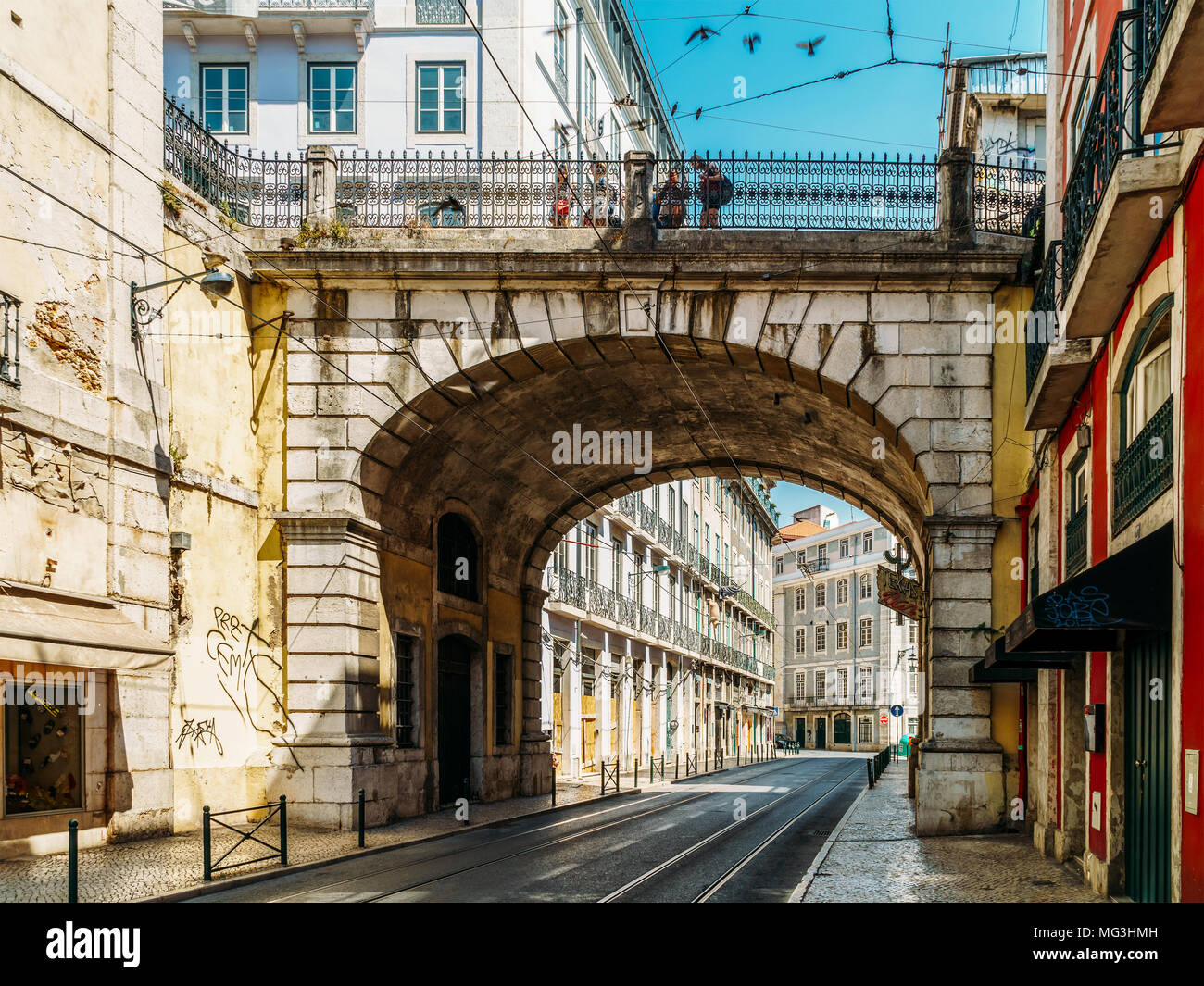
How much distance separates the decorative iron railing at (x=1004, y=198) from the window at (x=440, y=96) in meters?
16.4

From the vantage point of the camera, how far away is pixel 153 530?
49.6 ft

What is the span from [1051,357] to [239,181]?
1176cm

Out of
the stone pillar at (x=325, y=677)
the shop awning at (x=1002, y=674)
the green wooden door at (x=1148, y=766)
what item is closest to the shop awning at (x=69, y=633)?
the stone pillar at (x=325, y=677)

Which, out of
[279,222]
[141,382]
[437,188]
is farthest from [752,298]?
[141,382]

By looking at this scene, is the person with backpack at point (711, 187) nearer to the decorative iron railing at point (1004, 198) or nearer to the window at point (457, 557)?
the decorative iron railing at point (1004, 198)

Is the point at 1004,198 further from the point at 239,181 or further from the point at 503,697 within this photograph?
the point at 503,697

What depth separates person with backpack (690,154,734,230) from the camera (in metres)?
18.2

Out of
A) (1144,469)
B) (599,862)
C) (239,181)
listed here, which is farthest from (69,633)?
(1144,469)

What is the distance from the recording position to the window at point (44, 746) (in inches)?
508

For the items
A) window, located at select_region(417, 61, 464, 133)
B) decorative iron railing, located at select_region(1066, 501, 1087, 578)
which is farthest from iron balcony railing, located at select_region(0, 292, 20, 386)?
window, located at select_region(417, 61, 464, 133)

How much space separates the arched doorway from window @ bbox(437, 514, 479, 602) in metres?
0.93

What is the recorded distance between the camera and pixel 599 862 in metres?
14.3

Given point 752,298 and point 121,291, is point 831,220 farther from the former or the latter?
point 121,291

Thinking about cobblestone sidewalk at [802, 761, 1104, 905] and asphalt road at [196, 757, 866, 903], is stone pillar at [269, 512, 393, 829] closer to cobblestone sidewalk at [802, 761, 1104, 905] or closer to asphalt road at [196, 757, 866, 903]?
asphalt road at [196, 757, 866, 903]
